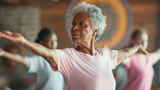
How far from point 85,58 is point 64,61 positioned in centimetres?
10

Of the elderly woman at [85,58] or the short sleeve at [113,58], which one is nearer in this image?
the elderly woman at [85,58]

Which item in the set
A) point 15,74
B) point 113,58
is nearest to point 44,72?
point 113,58

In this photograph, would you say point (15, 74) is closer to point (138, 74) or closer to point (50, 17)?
point (50, 17)

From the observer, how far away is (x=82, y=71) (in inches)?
39.6

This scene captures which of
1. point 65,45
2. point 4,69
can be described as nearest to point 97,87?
point 65,45

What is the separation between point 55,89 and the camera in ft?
5.30

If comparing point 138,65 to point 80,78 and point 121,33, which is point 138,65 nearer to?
point 121,33

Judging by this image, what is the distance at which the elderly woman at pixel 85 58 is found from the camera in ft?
3.25

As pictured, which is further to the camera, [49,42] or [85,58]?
[49,42]

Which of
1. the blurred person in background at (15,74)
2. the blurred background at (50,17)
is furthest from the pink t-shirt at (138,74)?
the blurred person in background at (15,74)

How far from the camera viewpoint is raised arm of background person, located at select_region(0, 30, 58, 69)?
2.66 ft

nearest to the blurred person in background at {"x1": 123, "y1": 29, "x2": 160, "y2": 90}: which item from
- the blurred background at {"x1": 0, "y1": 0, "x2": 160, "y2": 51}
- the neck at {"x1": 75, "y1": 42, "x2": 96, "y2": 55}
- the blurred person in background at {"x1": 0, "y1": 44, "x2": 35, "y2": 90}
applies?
the neck at {"x1": 75, "y1": 42, "x2": 96, "y2": 55}

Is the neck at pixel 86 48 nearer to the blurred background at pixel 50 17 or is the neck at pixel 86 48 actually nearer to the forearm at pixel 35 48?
the forearm at pixel 35 48

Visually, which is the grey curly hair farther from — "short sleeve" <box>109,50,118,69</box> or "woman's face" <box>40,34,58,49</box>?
"woman's face" <box>40,34,58,49</box>
